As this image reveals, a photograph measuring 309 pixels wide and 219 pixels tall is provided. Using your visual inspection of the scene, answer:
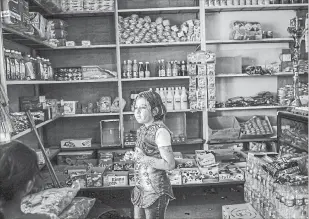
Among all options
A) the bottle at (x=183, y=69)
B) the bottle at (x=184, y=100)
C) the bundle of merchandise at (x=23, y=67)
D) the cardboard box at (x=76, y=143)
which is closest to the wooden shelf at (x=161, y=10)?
the bottle at (x=183, y=69)

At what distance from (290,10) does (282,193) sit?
357 cm

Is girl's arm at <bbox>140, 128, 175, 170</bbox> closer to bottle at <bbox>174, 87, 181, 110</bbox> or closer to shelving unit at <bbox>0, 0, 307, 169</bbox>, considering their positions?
bottle at <bbox>174, 87, 181, 110</bbox>

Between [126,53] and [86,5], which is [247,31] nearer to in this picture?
[126,53]

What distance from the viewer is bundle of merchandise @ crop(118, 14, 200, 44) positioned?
5.06 m

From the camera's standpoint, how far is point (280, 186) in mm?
2904

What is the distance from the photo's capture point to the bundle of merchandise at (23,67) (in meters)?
2.99

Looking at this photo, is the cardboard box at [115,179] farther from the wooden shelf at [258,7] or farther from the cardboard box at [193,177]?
the wooden shelf at [258,7]

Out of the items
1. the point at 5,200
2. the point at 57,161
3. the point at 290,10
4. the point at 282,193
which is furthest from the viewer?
the point at 290,10

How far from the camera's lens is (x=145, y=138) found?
101 inches

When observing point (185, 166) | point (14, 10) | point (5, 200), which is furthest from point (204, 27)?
point (5, 200)

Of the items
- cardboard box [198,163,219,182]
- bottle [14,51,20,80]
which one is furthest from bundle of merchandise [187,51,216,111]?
bottle [14,51,20,80]

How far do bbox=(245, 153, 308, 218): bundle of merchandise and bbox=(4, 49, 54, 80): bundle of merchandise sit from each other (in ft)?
7.45

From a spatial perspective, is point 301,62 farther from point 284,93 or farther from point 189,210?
point 189,210

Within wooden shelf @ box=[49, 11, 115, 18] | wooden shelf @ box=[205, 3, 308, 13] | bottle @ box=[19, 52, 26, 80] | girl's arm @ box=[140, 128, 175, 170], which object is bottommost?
girl's arm @ box=[140, 128, 175, 170]
